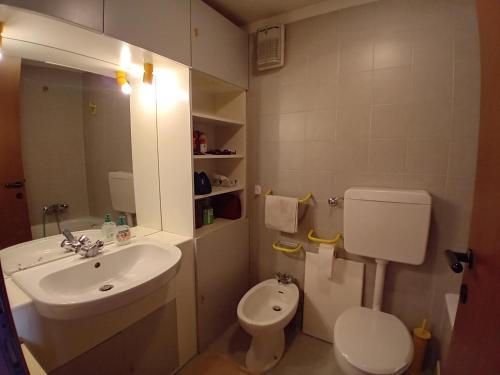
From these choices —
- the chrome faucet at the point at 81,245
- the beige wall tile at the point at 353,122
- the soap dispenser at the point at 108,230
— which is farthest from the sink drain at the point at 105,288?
the beige wall tile at the point at 353,122

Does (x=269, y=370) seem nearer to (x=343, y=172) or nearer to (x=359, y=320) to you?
(x=359, y=320)

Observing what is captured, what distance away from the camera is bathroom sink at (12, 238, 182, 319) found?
91 centimetres

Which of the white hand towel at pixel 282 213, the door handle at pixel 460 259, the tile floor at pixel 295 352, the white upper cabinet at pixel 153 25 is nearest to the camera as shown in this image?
the door handle at pixel 460 259

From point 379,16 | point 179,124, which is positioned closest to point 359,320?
point 179,124

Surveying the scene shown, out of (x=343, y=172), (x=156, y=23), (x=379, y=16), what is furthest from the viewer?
(x=343, y=172)

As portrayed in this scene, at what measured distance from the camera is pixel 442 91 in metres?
1.40

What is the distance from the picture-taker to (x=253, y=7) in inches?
68.5

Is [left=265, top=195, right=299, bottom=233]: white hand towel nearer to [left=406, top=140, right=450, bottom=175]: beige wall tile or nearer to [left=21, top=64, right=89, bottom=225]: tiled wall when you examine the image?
[left=406, top=140, right=450, bottom=175]: beige wall tile

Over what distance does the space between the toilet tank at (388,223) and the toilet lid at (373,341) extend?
355 mm

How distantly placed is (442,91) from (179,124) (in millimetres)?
1569

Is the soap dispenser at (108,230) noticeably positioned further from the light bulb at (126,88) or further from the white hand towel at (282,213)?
the white hand towel at (282,213)

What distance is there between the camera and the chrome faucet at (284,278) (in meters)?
1.90

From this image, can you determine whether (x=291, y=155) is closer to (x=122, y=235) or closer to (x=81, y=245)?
(x=122, y=235)

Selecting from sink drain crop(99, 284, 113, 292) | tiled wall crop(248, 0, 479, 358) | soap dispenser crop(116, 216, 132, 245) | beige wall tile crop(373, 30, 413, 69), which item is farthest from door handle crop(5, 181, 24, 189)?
beige wall tile crop(373, 30, 413, 69)
